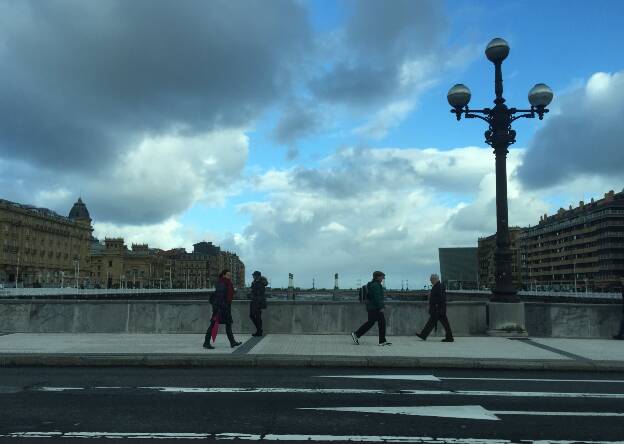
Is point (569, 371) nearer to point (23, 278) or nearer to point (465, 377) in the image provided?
point (465, 377)

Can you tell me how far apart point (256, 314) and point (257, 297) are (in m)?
0.51

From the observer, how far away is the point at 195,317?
15836 millimetres

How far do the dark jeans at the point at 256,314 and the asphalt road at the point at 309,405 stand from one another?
3.98 meters

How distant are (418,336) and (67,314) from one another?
31.2ft

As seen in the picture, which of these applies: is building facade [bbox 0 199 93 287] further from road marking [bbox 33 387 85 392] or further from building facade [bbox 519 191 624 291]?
building facade [bbox 519 191 624 291]

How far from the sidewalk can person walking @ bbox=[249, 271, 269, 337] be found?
48 centimetres

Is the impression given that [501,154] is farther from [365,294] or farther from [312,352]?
[312,352]

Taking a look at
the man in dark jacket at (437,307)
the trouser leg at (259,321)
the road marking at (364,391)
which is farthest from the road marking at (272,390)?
the trouser leg at (259,321)

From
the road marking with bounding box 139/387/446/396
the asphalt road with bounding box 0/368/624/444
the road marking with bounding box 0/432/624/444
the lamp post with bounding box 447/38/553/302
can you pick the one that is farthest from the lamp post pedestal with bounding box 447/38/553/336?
the road marking with bounding box 0/432/624/444

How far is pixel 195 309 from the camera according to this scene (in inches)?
623

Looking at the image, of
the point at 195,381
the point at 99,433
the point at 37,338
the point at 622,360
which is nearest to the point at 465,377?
the point at 622,360

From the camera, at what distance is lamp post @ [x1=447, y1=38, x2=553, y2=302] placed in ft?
48.9

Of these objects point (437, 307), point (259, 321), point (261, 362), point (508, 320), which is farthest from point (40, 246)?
point (261, 362)

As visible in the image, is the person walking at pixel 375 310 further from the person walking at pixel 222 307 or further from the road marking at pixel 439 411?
the road marking at pixel 439 411
